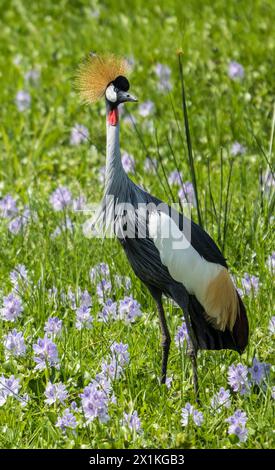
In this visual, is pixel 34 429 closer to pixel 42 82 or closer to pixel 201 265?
pixel 201 265

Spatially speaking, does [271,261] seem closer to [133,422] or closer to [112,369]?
[112,369]

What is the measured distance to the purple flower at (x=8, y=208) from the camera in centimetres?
570

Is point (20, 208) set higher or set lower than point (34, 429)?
higher

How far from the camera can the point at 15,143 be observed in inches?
269

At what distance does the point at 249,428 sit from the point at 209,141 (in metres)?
2.98

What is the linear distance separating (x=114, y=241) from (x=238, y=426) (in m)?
1.74

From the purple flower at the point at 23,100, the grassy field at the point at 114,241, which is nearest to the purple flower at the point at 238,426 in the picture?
the grassy field at the point at 114,241

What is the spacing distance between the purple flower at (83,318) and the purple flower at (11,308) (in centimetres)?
28

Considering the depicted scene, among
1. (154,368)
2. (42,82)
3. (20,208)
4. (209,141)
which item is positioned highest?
(42,82)

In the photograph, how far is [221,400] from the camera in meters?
3.87

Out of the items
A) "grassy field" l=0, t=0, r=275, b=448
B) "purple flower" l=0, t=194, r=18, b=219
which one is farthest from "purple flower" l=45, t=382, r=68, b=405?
"purple flower" l=0, t=194, r=18, b=219

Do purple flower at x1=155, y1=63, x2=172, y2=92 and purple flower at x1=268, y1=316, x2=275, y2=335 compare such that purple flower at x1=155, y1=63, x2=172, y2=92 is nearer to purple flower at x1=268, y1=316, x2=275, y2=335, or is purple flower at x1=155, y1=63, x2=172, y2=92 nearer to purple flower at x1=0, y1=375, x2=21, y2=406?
purple flower at x1=268, y1=316, x2=275, y2=335

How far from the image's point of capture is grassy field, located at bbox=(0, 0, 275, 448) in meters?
3.89

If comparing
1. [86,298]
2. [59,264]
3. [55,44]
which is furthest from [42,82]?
[86,298]
